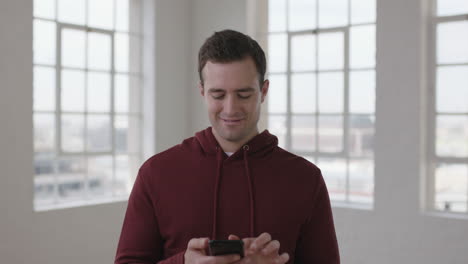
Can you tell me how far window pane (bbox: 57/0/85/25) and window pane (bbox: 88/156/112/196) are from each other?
1340mm

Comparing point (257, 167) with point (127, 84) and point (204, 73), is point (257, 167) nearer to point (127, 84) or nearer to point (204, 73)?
point (204, 73)

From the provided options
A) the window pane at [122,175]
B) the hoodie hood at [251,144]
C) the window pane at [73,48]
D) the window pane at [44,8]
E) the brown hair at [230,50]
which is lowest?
the window pane at [122,175]

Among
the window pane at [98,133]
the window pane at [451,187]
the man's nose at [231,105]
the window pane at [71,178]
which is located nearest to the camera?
the man's nose at [231,105]

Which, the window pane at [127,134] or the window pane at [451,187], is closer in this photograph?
the window pane at [451,187]

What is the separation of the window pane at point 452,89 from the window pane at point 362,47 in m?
0.68

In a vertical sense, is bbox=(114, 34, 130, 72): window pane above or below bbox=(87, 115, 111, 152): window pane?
above

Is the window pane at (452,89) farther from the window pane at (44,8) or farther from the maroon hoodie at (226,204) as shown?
the window pane at (44,8)

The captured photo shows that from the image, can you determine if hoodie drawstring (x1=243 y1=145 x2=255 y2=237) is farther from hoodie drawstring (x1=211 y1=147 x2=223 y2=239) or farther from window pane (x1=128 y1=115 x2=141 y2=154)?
window pane (x1=128 y1=115 x2=141 y2=154)

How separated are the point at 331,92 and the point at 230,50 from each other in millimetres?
3625

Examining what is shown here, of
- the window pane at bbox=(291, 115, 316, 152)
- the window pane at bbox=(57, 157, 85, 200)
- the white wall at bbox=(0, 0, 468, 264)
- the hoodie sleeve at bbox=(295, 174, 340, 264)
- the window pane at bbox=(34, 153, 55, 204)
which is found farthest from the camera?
the window pane at bbox=(291, 115, 316, 152)

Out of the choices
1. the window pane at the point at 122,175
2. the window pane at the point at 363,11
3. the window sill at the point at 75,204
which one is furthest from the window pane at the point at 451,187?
the window pane at the point at 122,175

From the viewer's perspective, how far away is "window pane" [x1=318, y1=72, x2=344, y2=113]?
5.03m

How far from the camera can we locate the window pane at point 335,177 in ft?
16.4

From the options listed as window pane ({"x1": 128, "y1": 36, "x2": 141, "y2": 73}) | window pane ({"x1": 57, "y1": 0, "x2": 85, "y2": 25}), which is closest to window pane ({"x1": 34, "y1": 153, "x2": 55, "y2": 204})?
→ window pane ({"x1": 57, "y1": 0, "x2": 85, "y2": 25})
